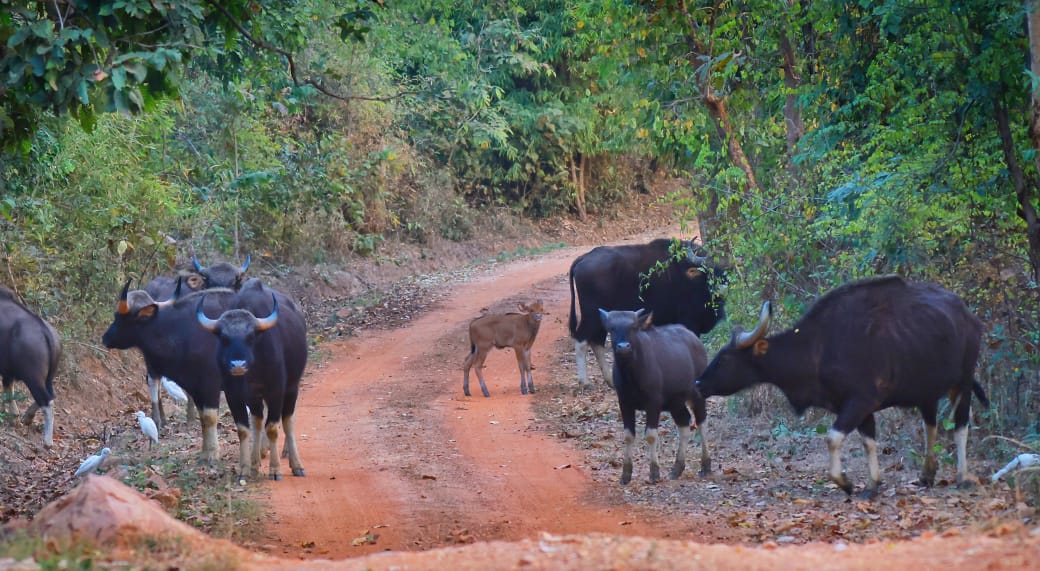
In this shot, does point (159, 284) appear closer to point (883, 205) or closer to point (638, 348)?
point (638, 348)

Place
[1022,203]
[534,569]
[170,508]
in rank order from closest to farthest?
1. [534,569]
2. [170,508]
3. [1022,203]

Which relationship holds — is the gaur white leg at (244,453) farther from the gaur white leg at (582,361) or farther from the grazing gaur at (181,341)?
the gaur white leg at (582,361)

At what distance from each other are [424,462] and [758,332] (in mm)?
3776

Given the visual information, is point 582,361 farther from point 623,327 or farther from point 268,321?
point 268,321

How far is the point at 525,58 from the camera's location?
3130 cm

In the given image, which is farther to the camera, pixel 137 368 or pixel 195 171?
pixel 195 171

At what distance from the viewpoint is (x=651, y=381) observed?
10141mm

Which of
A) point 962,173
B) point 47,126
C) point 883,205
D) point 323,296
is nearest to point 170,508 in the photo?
point 47,126

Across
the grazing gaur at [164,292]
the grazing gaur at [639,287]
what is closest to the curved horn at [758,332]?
the grazing gaur at [639,287]

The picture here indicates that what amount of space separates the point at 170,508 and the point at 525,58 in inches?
937

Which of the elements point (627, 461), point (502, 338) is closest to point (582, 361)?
point (502, 338)

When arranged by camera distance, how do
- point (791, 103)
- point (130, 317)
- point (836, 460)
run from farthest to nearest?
point (791, 103), point (130, 317), point (836, 460)

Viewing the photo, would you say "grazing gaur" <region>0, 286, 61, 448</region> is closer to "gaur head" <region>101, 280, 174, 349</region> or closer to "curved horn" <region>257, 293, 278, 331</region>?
"gaur head" <region>101, 280, 174, 349</region>

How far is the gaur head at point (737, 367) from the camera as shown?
32.3 feet
